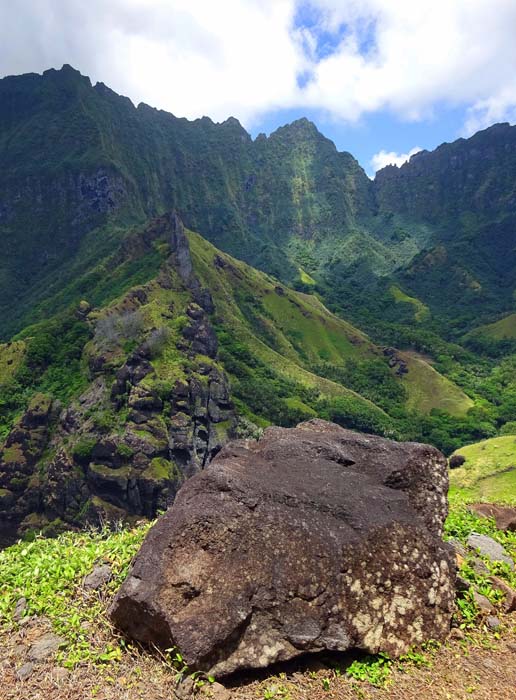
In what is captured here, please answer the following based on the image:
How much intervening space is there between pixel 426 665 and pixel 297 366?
17697 cm

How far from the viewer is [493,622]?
1002cm

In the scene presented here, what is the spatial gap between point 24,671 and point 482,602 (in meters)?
8.63

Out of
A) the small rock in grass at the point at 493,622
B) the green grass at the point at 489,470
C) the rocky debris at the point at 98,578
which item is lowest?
the green grass at the point at 489,470

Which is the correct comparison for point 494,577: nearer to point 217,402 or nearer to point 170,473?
point 170,473

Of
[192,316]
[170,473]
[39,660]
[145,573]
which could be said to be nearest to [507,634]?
[145,573]

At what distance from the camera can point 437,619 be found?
9.47m

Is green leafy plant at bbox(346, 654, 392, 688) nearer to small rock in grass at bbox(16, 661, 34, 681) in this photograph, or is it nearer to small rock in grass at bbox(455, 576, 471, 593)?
small rock in grass at bbox(455, 576, 471, 593)

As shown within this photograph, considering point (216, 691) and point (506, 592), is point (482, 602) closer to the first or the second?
point (506, 592)

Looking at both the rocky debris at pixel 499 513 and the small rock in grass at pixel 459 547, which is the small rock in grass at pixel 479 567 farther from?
the rocky debris at pixel 499 513

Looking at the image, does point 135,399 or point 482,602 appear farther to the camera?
point 135,399

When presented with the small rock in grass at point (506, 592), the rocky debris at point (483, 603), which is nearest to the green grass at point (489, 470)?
the small rock in grass at point (506, 592)

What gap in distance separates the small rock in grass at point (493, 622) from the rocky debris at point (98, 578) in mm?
7561

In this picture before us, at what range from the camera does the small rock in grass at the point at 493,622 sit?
9.89m

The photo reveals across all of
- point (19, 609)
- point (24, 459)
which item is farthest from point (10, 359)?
point (19, 609)
